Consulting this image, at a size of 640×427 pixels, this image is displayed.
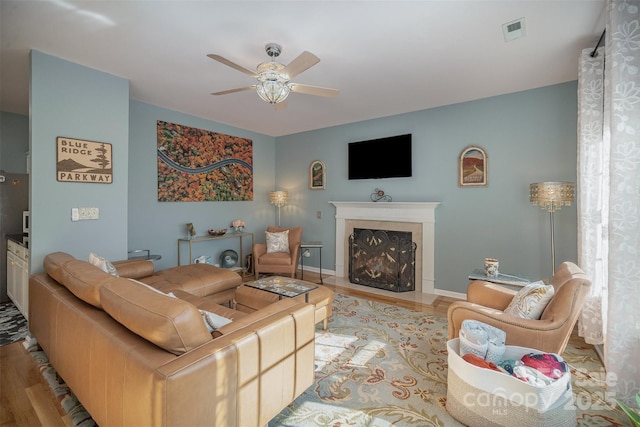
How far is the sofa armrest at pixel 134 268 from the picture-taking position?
114 inches

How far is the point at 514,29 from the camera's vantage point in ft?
7.26

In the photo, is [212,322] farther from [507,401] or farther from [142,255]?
[142,255]

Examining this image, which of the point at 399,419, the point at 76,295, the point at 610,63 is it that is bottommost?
the point at 399,419

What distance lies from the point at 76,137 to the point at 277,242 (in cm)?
295

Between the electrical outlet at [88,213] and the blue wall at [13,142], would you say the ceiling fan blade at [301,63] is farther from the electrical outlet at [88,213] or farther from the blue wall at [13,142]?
the blue wall at [13,142]

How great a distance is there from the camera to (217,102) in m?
3.88

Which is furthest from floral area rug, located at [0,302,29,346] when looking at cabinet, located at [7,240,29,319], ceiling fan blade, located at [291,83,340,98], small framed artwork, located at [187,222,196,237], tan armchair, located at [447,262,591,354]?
tan armchair, located at [447,262,591,354]

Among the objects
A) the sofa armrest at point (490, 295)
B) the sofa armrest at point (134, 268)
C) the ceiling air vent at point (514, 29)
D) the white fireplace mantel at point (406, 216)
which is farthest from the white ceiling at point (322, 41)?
the sofa armrest at point (490, 295)

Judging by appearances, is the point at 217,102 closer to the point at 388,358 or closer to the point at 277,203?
the point at 277,203

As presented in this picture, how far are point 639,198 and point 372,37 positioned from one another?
211cm

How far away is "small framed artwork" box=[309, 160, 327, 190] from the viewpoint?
5348mm

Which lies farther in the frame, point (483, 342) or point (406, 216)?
point (406, 216)

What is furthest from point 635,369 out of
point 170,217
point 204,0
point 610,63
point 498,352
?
point 170,217

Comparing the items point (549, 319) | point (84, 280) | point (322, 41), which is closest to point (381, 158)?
point (322, 41)
